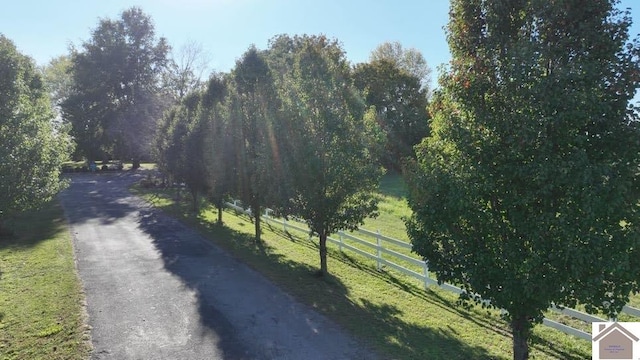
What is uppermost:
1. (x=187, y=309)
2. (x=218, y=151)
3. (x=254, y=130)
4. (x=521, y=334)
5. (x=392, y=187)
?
(x=254, y=130)

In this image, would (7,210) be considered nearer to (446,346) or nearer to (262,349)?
(262,349)

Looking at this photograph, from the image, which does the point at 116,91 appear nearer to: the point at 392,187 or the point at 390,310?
the point at 392,187

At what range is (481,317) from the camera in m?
10.9

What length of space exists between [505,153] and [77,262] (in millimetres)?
13745

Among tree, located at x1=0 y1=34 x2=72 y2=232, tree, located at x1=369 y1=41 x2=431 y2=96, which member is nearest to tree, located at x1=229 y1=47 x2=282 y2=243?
tree, located at x1=0 y1=34 x2=72 y2=232

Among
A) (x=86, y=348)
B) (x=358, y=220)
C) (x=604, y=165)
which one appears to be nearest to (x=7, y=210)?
(x=86, y=348)

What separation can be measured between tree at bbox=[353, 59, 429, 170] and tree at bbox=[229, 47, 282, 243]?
29.2m

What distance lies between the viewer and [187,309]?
32.3 feet

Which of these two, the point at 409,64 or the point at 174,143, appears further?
the point at 409,64

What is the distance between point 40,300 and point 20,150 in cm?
893

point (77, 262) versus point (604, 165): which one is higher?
point (604, 165)

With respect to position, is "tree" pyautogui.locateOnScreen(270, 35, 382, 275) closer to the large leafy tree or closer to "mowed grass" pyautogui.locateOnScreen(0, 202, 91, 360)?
"mowed grass" pyautogui.locateOnScreen(0, 202, 91, 360)

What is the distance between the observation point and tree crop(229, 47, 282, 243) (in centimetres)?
1305

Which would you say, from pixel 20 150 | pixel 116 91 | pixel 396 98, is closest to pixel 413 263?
pixel 20 150
